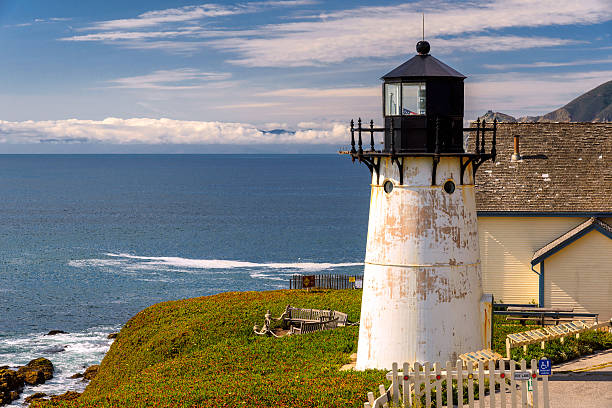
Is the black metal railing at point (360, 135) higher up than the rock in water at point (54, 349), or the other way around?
the black metal railing at point (360, 135)


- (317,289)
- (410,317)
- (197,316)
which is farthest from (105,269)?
(410,317)

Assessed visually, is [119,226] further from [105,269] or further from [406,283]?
[406,283]

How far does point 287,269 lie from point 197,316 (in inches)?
1600

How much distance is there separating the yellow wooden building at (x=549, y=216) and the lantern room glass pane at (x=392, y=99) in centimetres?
1279

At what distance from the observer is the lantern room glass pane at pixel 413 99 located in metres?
19.0

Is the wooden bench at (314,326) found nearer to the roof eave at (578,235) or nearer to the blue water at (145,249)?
the roof eave at (578,235)

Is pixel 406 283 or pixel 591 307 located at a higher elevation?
pixel 406 283

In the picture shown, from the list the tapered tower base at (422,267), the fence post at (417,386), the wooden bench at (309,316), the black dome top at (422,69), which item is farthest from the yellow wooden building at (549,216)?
the fence post at (417,386)

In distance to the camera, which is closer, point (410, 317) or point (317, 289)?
point (410, 317)

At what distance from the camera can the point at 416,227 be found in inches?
756

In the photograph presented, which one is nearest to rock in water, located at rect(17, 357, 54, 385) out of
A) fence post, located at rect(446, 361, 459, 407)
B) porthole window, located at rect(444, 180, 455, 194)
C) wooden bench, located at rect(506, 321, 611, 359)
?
wooden bench, located at rect(506, 321, 611, 359)

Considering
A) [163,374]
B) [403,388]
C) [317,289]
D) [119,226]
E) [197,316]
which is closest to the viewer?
[403,388]

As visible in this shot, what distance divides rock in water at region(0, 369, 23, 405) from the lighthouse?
67.7ft

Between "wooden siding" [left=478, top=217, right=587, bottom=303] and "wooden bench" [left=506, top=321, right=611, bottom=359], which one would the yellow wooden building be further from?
"wooden bench" [left=506, top=321, right=611, bottom=359]
